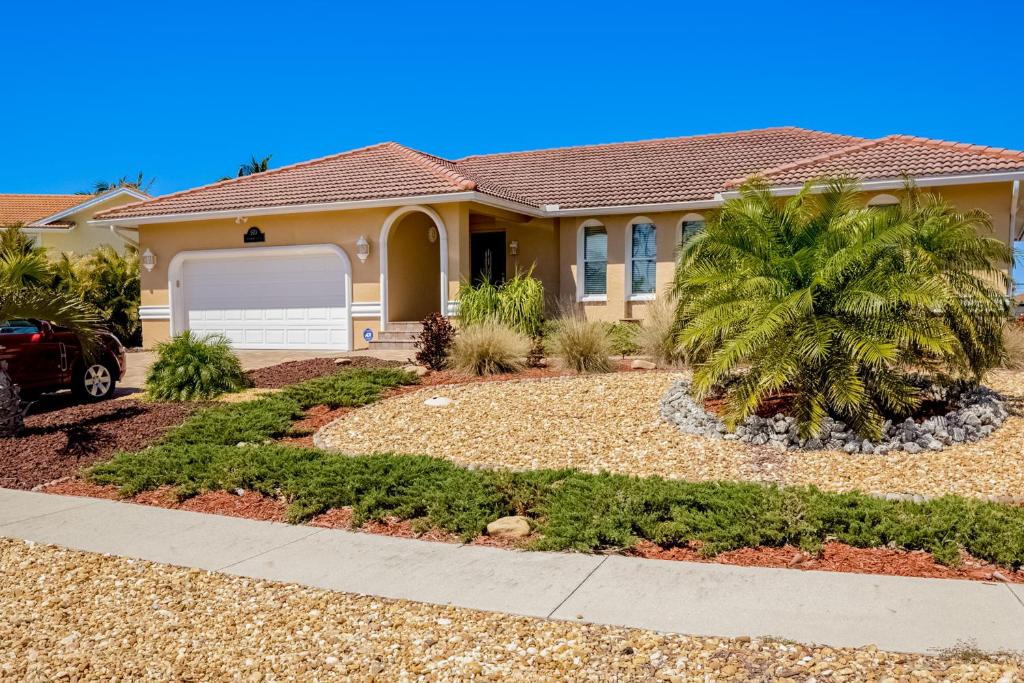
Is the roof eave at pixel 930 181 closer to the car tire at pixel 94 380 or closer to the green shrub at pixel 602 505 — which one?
the green shrub at pixel 602 505

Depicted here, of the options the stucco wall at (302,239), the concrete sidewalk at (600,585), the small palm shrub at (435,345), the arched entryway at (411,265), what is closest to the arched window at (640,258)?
the stucco wall at (302,239)

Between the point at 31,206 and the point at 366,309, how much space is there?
2490 cm

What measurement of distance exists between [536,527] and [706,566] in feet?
4.44

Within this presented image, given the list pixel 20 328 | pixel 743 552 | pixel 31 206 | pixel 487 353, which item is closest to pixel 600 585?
pixel 743 552

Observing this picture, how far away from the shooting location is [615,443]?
28.6 ft

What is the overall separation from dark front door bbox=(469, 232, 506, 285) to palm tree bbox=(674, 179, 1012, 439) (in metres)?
12.3

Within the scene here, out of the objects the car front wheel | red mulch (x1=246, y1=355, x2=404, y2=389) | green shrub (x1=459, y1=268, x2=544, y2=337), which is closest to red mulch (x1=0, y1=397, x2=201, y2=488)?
the car front wheel

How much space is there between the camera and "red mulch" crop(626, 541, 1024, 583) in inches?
204

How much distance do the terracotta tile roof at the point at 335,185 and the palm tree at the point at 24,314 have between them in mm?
8510

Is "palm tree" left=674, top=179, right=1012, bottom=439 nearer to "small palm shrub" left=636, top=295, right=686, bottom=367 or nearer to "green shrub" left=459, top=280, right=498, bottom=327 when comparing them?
"small palm shrub" left=636, top=295, right=686, bottom=367

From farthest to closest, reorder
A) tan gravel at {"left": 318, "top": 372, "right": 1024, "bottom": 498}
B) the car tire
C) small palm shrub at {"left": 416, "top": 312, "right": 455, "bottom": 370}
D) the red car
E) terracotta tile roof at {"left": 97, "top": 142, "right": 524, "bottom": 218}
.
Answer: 1. terracotta tile roof at {"left": 97, "top": 142, "right": 524, "bottom": 218}
2. small palm shrub at {"left": 416, "top": 312, "right": 455, "bottom": 370}
3. the car tire
4. the red car
5. tan gravel at {"left": 318, "top": 372, "right": 1024, "bottom": 498}

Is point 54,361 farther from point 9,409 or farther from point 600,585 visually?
point 600,585

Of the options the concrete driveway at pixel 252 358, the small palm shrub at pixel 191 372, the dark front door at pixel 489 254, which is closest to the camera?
the small palm shrub at pixel 191 372

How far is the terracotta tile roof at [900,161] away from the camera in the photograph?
54.2ft
